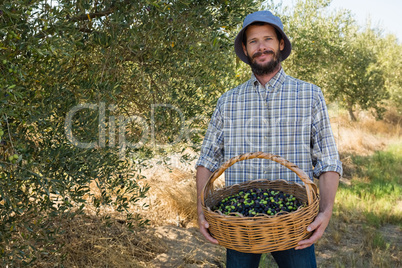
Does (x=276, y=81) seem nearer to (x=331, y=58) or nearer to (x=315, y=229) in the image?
(x=315, y=229)

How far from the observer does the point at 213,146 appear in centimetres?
272

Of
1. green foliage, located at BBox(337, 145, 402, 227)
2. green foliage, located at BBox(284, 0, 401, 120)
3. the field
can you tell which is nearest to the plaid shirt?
the field

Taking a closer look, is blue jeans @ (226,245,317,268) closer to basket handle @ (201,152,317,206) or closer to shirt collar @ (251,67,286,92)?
basket handle @ (201,152,317,206)

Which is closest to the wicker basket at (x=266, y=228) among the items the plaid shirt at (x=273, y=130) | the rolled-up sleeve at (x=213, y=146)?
the plaid shirt at (x=273, y=130)

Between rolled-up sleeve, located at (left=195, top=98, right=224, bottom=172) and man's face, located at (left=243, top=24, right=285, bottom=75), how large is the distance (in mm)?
431

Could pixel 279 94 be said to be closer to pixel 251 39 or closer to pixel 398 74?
pixel 251 39

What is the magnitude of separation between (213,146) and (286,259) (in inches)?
34.9

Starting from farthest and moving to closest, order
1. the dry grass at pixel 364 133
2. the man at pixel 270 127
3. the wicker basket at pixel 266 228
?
the dry grass at pixel 364 133 < the man at pixel 270 127 < the wicker basket at pixel 266 228

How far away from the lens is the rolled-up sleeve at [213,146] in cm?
267

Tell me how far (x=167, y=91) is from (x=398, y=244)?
203 inches

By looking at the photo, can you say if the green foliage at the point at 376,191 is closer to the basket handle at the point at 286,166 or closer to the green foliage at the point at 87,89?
the green foliage at the point at 87,89

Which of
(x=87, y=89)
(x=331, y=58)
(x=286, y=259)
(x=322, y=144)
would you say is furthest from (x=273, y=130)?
(x=331, y=58)

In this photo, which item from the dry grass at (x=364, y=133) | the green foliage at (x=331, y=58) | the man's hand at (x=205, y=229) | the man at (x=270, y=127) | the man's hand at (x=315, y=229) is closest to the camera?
the man's hand at (x=315, y=229)

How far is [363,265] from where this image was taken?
561cm
